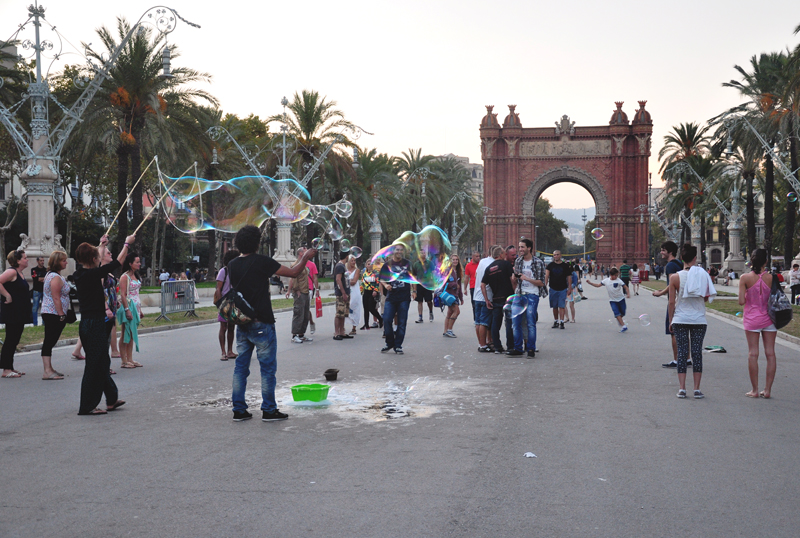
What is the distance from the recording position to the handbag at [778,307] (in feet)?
26.5

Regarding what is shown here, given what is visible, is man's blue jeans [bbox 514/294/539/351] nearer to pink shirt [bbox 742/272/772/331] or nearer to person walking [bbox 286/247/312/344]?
pink shirt [bbox 742/272/772/331]

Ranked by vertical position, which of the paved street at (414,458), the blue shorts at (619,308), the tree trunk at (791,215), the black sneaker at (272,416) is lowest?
the paved street at (414,458)

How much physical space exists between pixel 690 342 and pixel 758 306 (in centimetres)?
79

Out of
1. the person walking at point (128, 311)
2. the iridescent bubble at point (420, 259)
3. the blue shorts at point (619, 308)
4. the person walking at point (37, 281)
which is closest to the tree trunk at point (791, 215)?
the blue shorts at point (619, 308)

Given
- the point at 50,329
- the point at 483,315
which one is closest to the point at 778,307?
the point at 483,315

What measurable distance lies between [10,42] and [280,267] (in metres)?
22.7

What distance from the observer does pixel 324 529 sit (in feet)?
13.7

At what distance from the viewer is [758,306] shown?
8.23 m

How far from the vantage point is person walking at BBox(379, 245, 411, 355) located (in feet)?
40.0

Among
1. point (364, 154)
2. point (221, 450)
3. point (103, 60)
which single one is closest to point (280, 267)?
point (221, 450)

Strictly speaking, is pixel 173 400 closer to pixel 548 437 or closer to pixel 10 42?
pixel 548 437

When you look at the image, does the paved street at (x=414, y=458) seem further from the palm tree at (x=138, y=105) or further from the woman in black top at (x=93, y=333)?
the palm tree at (x=138, y=105)

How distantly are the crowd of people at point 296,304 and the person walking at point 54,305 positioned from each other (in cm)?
1

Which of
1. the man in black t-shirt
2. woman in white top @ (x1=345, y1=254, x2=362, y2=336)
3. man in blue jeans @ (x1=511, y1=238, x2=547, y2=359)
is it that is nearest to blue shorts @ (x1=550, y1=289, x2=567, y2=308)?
woman in white top @ (x1=345, y1=254, x2=362, y2=336)
